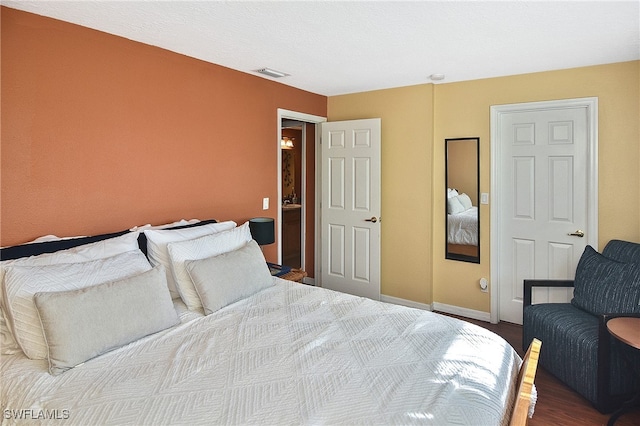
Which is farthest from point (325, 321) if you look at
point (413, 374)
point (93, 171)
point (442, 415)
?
point (93, 171)

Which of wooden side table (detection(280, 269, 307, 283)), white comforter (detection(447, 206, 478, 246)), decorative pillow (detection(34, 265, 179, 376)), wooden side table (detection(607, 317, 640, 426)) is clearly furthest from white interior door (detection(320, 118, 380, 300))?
decorative pillow (detection(34, 265, 179, 376))

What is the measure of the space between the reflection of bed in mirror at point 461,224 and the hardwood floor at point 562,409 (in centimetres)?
139

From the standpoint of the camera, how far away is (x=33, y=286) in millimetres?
1761

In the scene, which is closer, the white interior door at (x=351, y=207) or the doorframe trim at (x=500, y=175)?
the doorframe trim at (x=500, y=175)

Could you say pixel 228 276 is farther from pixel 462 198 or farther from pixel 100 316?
pixel 462 198

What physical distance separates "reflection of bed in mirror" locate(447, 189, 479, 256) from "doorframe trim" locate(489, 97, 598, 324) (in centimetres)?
18

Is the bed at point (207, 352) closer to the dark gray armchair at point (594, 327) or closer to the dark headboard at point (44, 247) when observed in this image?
the dark headboard at point (44, 247)

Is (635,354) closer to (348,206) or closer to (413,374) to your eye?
(413,374)

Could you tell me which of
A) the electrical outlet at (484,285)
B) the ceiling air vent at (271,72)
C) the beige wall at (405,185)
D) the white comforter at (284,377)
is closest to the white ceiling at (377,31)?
the ceiling air vent at (271,72)

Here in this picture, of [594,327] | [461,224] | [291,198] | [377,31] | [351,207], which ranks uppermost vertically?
[377,31]

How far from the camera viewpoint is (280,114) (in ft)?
13.0

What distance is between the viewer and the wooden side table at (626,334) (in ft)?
7.05

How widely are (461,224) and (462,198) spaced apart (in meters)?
0.27

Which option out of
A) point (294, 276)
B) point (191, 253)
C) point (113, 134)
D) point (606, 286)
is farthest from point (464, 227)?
point (113, 134)
